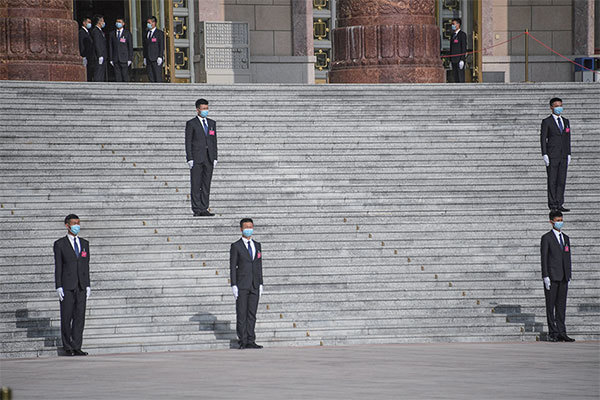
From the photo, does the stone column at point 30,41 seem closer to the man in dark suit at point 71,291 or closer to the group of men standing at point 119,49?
the group of men standing at point 119,49

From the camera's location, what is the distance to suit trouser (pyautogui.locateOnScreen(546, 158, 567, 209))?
14.1 meters

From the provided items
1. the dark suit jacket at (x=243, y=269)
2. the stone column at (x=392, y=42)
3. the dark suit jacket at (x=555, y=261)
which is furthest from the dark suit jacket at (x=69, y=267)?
the stone column at (x=392, y=42)

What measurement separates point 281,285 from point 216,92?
19.5 ft

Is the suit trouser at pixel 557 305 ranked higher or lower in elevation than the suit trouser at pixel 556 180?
lower

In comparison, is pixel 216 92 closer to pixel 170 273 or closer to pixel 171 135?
pixel 171 135

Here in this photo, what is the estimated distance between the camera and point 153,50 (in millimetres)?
19656

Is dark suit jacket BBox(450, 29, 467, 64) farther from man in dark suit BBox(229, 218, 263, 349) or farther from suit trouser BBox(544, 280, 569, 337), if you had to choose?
man in dark suit BBox(229, 218, 263, 349)

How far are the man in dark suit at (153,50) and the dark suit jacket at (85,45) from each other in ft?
3.82

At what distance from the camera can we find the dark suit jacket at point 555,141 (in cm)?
1416

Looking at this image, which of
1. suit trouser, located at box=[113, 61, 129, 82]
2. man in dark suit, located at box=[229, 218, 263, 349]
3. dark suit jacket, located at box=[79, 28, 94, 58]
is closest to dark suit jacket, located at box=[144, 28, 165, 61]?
suit trouser, located at box=[113, 61, 129, 82]

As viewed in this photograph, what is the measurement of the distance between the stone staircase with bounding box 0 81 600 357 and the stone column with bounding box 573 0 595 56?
7.29m

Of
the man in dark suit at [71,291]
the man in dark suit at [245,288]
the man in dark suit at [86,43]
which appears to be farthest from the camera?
the man in dark suit at [86,43]

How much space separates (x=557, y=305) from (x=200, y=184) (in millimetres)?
4867

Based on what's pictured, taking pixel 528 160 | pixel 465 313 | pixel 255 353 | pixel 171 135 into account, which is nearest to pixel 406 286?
pixel 465 313
